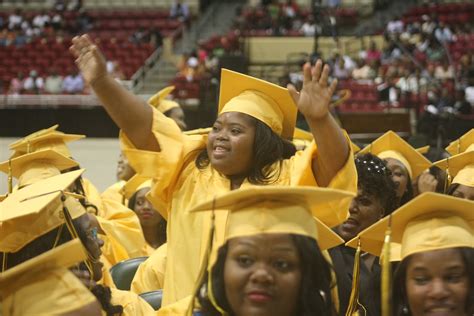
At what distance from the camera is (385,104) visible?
1327 cm

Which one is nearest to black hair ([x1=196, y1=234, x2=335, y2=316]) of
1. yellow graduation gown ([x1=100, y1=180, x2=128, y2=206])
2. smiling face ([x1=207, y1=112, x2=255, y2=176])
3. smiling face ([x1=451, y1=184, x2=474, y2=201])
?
smiling face ([x1=207, y1=112, x2=255, y2=176])

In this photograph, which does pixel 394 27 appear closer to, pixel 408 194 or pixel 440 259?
pixel 408 194

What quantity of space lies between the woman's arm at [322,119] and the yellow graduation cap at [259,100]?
0.40m

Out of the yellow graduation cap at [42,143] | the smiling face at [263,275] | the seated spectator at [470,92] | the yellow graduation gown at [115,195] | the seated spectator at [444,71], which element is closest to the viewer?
the smiling face at [263,275]

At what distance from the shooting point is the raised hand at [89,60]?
3270 mm

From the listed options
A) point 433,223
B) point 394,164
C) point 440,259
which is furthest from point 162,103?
point 440,259

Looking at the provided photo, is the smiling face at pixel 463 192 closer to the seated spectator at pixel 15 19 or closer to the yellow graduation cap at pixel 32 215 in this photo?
the yellow graduation cap at pixel 32 215

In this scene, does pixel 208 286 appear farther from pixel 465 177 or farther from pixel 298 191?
pixel 465 177

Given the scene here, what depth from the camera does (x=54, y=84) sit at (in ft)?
59.1

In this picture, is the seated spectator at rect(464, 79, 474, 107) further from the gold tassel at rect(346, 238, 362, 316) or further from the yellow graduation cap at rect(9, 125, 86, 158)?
the gold tassel at rect(346, 238, 362, 316)

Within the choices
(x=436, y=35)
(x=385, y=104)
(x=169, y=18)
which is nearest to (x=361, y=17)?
(x=436, y=35)

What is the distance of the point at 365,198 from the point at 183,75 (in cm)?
1348

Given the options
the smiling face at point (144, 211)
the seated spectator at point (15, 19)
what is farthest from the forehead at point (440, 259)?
the seated spectator at point (15, 19)

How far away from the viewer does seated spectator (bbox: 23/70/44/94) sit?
17.6 metres
